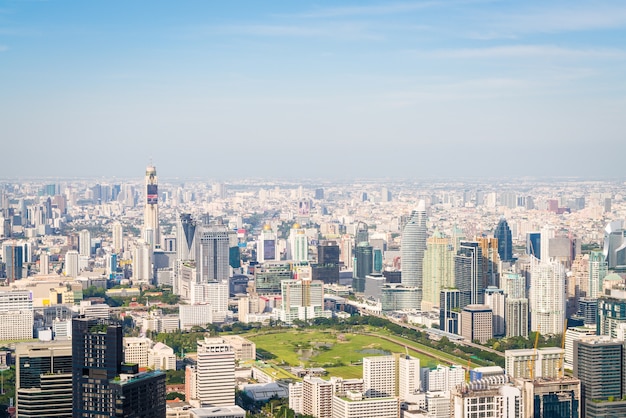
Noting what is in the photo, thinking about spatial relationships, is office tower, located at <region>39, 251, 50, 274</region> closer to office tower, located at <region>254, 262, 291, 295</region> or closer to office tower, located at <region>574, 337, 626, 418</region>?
office tower, located at <region>254, 262, 291, 295</region>

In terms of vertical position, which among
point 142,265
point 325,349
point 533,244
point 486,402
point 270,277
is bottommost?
point 325,349

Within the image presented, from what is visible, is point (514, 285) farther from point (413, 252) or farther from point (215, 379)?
point (215, 379)

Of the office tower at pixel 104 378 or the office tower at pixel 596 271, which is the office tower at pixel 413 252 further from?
the office tower at pixel 104 378

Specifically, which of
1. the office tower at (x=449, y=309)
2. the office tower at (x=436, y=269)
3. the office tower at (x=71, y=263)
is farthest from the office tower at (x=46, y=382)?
the office tower at (x=71, y=263)

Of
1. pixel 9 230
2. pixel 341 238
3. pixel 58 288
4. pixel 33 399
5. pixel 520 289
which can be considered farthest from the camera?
pixel 341 238

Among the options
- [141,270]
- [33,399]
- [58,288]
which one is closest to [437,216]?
[141,270]

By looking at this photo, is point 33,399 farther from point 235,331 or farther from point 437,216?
point 437,216

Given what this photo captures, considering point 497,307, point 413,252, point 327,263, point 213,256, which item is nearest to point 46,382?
point 497,307
